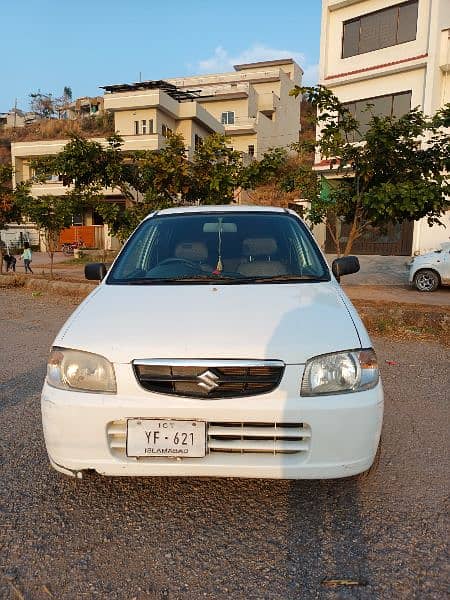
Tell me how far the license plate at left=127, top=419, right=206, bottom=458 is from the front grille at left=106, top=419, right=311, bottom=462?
0.04 metres

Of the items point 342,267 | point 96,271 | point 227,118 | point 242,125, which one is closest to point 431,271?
point 342,267

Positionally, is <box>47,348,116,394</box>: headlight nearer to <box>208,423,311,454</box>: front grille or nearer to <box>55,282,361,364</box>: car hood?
<box>55,282,361,364</box>: car hood

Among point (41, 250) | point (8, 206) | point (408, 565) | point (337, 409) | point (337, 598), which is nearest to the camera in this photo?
point (337, 598)

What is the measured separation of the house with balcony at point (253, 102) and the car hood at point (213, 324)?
1364 inches

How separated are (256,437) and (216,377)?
33 cm

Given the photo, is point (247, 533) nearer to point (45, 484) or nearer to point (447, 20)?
point (45, 484)

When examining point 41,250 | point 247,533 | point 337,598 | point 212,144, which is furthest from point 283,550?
point 41,250

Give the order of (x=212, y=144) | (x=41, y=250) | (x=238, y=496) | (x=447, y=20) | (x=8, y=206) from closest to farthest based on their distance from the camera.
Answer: (x=238, y=496), (x=212, y=144), (x=8, y=206), (x=447, y=20), (x=41, y=250)

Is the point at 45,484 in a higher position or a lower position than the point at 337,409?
lower

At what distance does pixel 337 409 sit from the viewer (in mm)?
2092

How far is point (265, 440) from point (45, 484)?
1.33 m

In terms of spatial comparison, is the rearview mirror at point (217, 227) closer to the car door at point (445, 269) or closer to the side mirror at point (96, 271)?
the side mirror at point (96, 271)

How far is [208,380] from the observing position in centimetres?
208

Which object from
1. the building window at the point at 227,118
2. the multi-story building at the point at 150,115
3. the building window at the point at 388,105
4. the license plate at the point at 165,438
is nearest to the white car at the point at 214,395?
the license plate at the point at 165,438
